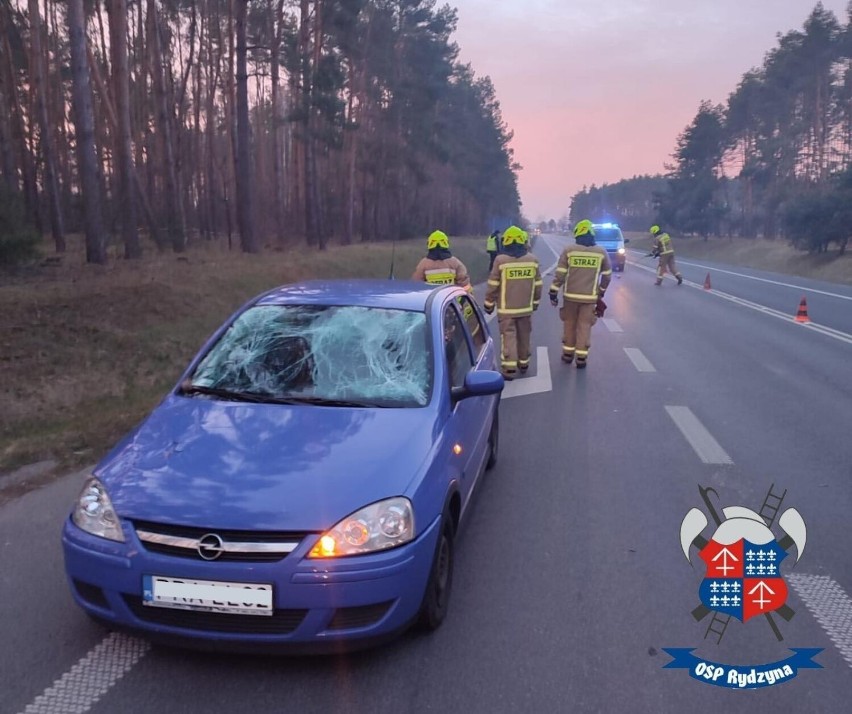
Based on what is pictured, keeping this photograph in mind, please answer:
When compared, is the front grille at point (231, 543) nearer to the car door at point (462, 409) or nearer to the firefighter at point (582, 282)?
the car door at point (462, 409)

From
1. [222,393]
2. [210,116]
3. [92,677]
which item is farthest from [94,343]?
[210,116]

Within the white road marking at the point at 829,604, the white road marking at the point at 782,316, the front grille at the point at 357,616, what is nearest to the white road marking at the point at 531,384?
the white road marking at the point at 829,604

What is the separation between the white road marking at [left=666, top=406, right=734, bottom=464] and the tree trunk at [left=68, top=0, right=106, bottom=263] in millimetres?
12452

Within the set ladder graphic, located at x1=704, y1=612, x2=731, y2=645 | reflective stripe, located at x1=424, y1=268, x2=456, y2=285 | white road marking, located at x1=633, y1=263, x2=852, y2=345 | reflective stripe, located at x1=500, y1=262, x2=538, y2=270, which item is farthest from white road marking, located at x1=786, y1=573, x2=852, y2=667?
white road marking, located at x1=633, y1=263, x2=852, y2=345

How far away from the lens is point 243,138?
23188 millimetres

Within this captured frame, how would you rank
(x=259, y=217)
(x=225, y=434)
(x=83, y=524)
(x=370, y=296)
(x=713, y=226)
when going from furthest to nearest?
(x=713, y=226), (x=259, y=217), (x=370, y=296), (x=225, y=434), (x=83, y=524)

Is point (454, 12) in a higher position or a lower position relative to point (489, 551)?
higher

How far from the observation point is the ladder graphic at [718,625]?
3.92 metres

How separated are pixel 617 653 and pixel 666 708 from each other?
0.43 m

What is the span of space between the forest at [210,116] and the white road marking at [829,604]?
14.3 m

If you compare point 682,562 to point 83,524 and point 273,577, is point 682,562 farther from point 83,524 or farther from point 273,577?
point 83,524

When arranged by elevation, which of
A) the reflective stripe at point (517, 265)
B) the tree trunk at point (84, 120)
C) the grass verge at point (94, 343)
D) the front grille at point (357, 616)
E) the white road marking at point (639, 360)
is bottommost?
the white road marking at point (639, 360)

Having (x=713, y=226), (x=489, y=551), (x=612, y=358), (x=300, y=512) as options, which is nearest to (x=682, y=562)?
(x=489, y=551)

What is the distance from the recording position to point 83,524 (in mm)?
3615
